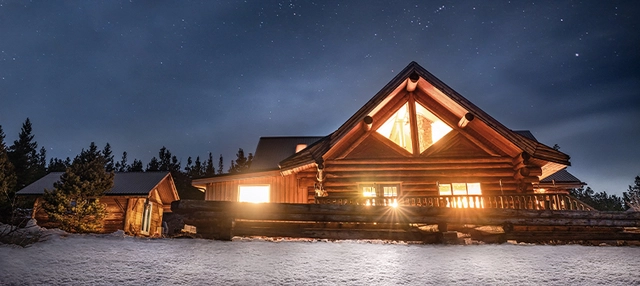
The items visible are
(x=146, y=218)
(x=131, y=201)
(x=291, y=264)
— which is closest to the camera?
(x=291, y=264)

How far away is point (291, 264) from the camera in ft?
21.2

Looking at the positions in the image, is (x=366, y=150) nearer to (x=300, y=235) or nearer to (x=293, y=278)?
(x=300, y=235)

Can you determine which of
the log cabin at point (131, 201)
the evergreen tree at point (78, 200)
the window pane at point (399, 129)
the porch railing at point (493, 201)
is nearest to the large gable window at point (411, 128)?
the window pane at point (399, 129)

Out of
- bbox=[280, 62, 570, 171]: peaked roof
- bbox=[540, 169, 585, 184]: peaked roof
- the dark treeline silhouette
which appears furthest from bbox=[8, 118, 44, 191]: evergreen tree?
bbox=[540, 169, 585, 184]: peaked roof

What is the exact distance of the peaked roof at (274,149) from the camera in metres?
24.8

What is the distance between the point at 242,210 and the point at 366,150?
819 cm

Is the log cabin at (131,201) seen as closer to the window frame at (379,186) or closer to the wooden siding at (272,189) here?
the wooden siding at (272,189)

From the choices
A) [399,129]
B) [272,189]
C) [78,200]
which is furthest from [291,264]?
[78,200]

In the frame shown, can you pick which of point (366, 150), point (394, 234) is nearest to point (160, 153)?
point (366, 150)

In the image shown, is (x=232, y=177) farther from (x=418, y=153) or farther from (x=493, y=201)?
(x=493, y=201)

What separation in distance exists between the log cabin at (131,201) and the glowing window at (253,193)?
12.0m

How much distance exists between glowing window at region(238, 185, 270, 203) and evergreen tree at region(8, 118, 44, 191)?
44483mm

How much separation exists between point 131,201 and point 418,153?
21.4 meters

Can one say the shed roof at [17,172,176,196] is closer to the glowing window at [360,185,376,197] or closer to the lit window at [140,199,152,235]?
the lit window at [140,199,152,235]
